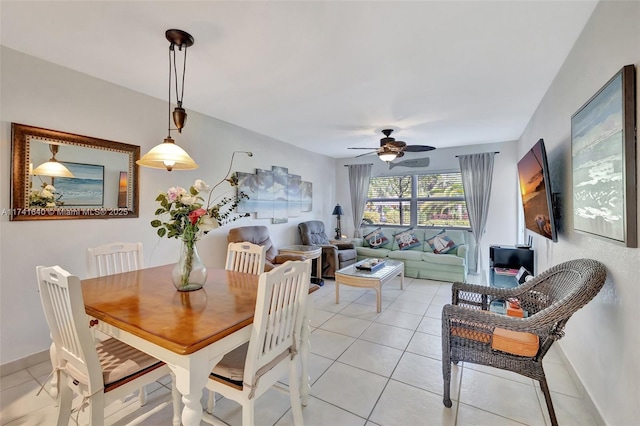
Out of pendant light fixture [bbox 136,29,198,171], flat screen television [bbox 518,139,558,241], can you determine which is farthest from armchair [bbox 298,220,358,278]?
pendant light fixture [bbox 136,29,198,171]

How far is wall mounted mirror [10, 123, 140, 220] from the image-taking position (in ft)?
7.20

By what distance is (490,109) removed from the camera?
338cm

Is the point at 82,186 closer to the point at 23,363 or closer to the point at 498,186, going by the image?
the point at 23,363

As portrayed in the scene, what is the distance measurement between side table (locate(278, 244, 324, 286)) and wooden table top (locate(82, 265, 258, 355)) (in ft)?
8.27

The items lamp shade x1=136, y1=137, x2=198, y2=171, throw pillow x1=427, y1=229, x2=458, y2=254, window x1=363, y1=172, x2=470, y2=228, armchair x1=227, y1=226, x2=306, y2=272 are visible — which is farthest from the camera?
window x1=363, y1=172, x2=470, y2=228

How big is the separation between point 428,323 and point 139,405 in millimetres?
2719

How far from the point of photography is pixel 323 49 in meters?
2.10

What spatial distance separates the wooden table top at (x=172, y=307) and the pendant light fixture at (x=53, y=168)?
116 centimetres

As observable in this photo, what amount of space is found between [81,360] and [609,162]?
2747mm

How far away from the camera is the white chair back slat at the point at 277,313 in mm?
1243

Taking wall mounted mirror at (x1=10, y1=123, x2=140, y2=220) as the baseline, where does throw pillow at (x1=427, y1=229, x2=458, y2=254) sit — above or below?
below

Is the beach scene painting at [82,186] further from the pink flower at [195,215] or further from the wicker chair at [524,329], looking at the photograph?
the wicker chair at [524,329]

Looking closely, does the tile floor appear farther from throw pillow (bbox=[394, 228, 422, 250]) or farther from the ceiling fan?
throw pillow (bbox=[394, 228, 422, 250])

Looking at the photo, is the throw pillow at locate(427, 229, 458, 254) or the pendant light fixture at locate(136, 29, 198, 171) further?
the throw pillow at locate(427, 229, 458, 254)
